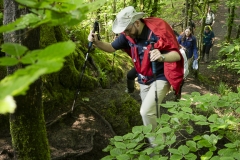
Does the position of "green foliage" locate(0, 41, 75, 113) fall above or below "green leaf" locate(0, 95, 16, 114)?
Answer: above

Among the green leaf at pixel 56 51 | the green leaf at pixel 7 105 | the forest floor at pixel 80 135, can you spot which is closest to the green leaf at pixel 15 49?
the green leaf at pixel 56 51

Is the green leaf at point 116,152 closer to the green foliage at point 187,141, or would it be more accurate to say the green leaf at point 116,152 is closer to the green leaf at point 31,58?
the green foliage at point 187,141

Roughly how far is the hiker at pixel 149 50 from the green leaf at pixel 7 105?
10.5 ft

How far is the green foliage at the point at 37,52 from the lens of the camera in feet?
2.04

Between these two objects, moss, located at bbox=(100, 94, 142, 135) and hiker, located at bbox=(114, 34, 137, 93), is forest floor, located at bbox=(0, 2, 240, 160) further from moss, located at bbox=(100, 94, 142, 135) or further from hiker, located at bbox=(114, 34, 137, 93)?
hiker, located at bbox=(114, 34, 137, 93)

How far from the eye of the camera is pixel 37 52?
789mm

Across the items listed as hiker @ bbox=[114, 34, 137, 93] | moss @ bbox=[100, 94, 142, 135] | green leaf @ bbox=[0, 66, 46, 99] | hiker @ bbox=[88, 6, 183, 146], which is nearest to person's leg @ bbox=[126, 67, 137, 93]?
hiker @ bbox=[114, 34, 137, 93]

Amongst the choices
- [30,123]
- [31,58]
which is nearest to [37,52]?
[31,58]

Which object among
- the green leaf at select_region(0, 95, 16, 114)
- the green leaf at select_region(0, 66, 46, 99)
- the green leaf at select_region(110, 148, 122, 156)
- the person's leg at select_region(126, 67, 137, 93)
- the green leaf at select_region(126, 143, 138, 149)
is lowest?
the person's leg at select_region(126, 67, 137, 93)

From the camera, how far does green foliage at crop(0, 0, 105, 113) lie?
2.04 feet

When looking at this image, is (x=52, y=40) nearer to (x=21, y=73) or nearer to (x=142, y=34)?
(x=142, y=34)

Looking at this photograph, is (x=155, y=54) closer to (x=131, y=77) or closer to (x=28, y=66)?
(x=131, y=77)

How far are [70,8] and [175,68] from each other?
331cm

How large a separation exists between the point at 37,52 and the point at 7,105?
9.4 inches
